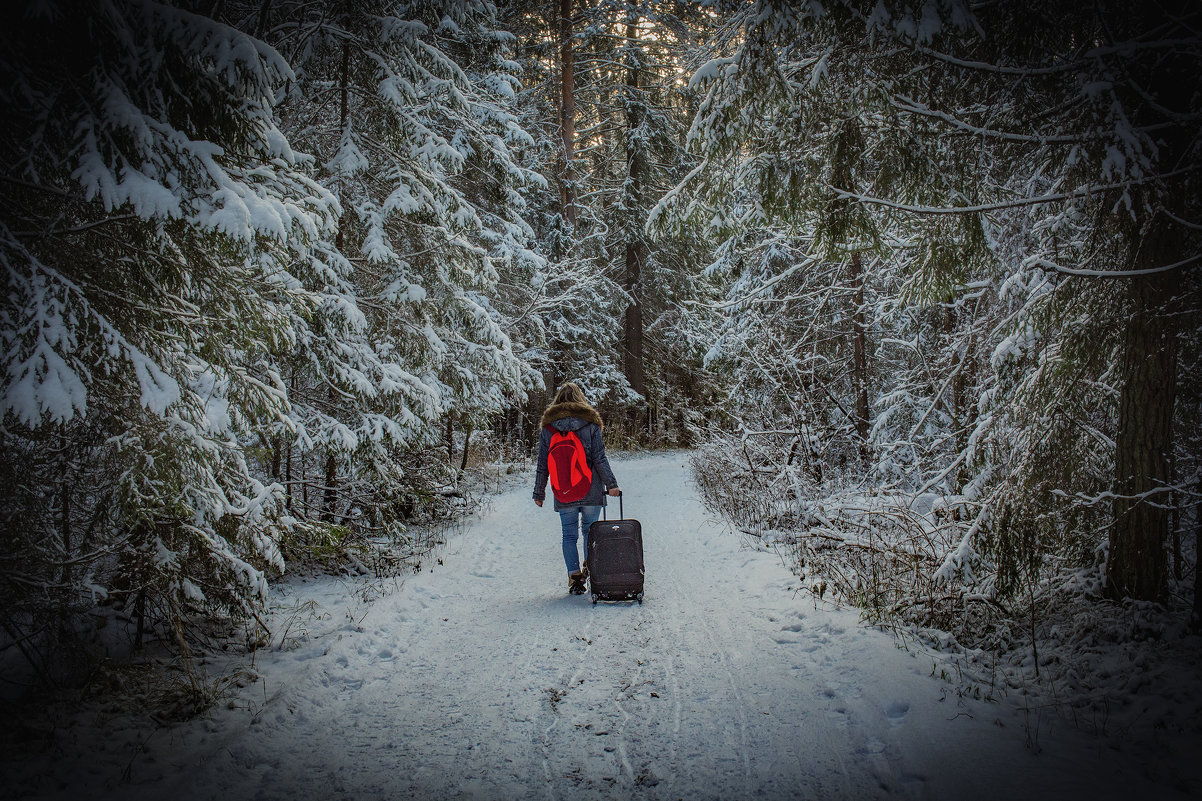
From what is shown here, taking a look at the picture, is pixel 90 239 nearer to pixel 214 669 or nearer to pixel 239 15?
pixel 214 669

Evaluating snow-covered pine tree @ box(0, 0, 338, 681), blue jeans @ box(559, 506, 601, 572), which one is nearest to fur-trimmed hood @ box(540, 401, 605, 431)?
blue jeans @ box(559, 506, 601, 572)

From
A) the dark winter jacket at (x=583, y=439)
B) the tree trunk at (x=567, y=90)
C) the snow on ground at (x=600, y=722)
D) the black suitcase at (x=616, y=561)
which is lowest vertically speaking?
the snow on ground at (x=600, y=722)

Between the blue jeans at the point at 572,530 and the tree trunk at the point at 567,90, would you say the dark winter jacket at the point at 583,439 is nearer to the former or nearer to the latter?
the blue jeans at the point at 572,530

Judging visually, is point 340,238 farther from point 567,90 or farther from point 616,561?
point 567,90

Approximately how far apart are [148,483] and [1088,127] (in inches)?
246

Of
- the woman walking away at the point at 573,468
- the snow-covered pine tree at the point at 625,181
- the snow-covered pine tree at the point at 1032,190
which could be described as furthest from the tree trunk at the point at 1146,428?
the snow-covered pine tree at the point at 625,181

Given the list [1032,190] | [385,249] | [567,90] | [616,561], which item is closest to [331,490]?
[385,249]

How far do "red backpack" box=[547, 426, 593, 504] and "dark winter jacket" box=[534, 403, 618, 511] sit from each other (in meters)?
0.07

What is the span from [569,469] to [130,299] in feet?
12.2

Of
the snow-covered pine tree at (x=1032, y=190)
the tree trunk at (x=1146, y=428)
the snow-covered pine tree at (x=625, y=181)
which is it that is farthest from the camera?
the snow-covered pine tree at (x=625, y=181)

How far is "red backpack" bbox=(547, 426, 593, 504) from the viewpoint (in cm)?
570

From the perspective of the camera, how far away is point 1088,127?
11.4ft

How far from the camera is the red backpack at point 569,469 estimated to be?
5.70m

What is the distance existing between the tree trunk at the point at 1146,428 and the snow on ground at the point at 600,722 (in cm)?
160
